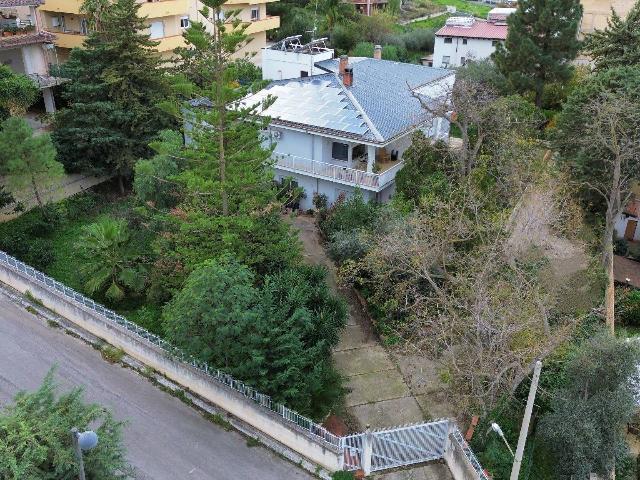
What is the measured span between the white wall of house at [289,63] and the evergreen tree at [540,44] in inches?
418

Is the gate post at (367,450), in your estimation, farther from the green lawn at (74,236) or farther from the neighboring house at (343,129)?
the neighboring house at (343,129)

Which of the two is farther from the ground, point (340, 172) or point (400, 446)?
point (340, 172)

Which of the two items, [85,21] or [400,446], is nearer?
[400,446]

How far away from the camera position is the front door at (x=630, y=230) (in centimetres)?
3133

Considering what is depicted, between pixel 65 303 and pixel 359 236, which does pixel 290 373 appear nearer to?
pixel 359 236

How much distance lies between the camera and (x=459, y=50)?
51.2m

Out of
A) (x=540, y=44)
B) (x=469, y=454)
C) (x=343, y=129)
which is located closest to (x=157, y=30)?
(x=343, y=129)

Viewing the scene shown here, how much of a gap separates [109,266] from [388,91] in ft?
55.2

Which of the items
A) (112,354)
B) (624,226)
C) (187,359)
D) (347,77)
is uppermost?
(347,77)

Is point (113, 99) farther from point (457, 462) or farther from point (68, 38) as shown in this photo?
point (457, 462)

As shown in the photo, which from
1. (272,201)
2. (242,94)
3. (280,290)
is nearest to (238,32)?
(242,94)

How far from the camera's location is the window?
2771cm

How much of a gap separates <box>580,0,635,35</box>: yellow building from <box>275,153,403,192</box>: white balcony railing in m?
27.0

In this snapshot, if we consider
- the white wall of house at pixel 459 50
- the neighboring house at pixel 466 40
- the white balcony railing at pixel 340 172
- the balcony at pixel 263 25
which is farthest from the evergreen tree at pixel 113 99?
the white wall of house at pixel 459 50
